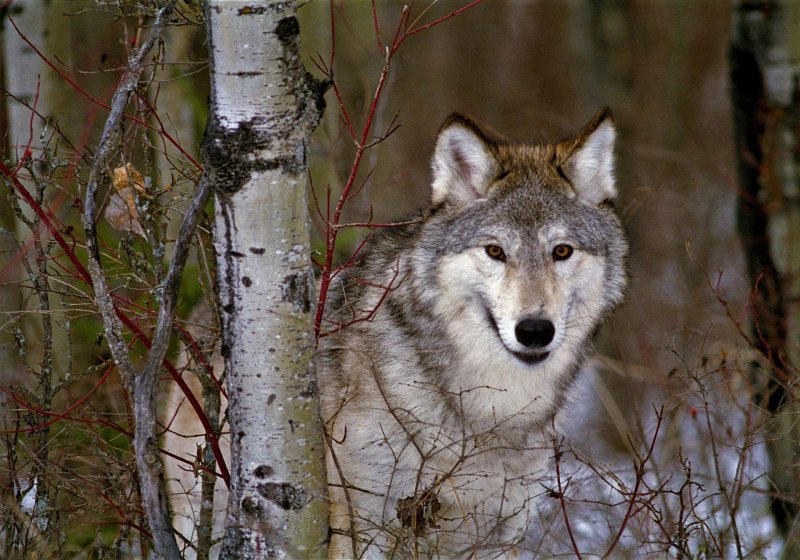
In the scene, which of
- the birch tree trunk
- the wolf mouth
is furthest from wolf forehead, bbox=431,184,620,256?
the birch tree trunk

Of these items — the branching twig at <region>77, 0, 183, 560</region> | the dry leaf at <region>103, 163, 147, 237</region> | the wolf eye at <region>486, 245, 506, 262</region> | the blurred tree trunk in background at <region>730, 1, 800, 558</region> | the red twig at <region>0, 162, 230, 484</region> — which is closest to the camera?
the branching twig at <region>77, 0, 183, 560</region>

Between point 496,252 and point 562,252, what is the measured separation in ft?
0.97

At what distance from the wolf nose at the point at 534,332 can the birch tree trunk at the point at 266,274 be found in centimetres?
101

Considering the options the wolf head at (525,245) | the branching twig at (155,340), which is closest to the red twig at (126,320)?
the branching twig at (155,340)

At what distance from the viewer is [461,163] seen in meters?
4.13

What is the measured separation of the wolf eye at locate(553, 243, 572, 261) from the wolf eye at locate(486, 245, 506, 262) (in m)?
0.23

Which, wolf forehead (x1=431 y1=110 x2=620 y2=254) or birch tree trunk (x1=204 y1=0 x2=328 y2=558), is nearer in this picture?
birch tree trunk (x1=204 y1=0 x2=328 y2=558)

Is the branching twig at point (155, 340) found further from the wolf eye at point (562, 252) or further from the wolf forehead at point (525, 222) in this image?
the wolf eye at point (562, 252)

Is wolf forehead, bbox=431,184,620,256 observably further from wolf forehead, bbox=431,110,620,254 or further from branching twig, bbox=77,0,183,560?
branching twig, bbox=77,0,183,560

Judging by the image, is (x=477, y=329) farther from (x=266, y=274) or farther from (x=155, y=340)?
(x=155, y=340)

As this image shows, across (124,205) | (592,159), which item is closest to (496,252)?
(592,159)

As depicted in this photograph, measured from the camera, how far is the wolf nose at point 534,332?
11.9ft

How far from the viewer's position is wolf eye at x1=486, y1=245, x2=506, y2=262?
386 centimetres

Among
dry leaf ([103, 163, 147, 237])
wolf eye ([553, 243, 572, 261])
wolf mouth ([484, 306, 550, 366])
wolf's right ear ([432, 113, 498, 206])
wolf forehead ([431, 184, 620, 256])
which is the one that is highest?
wolf's right ear ([432, 113, 498, 206])
